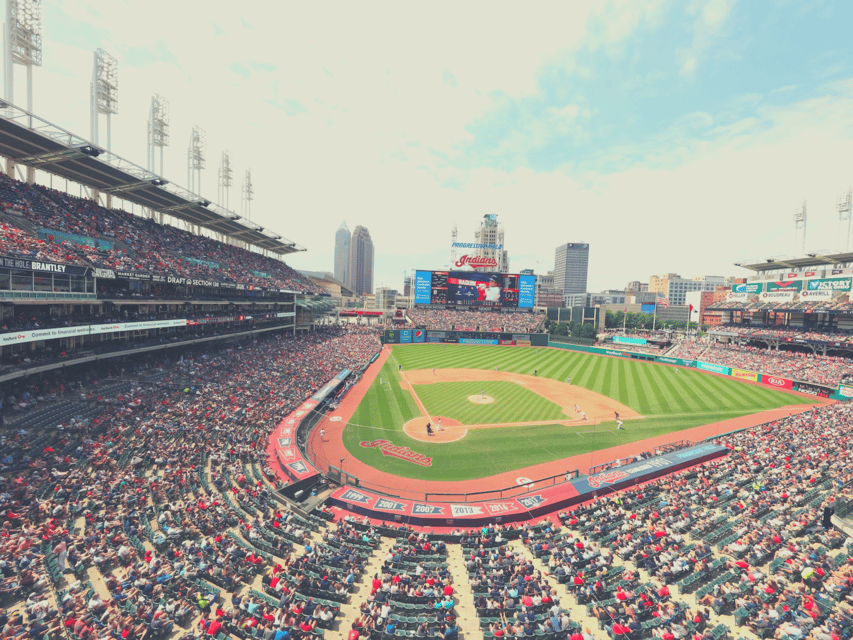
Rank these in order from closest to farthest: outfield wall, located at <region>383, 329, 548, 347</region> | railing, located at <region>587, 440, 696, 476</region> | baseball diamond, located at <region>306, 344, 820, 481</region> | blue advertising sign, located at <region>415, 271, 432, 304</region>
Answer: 1. railing, located at <region>587, 440, 696, 476</region>
2. baseball diamond, located at <region>306, 344, 820, 481</region>
3. outfield wall, located at <region>383, 329, 548, 347</region>
4. blue advertising sign, located at <region>415, 271, 432, 304</region>

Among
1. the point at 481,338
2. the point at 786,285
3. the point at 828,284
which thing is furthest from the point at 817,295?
the point at 481,338

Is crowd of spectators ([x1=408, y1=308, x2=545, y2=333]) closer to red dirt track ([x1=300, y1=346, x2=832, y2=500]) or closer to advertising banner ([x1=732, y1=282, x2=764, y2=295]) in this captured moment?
advertising banner ([x1=732, y1=282, x2=764, y2=295])

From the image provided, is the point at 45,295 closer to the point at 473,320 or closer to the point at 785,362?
the point at 473,320

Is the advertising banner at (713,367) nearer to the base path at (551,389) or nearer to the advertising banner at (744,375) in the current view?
the advertising banner at (744,375)

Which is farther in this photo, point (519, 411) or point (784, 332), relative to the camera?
point (784, 332)

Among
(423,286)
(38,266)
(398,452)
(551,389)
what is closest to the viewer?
(38,266)

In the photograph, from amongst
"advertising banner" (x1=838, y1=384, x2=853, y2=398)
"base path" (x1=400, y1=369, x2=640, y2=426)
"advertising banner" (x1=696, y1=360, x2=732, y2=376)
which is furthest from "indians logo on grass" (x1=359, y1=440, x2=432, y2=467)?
"advertising banner" (x1=696, y1=360, x2=732, y2=376)
